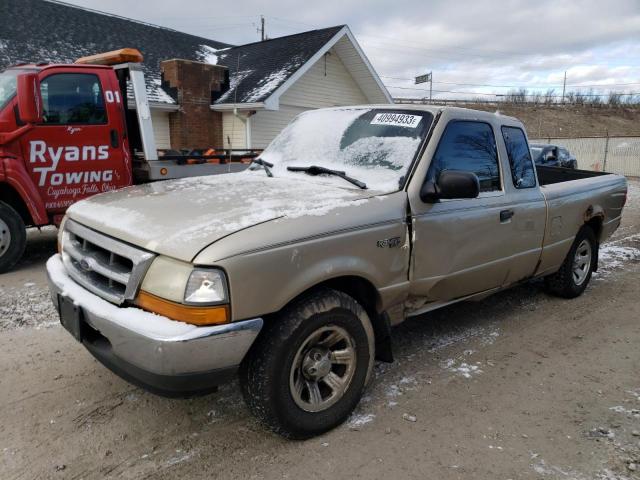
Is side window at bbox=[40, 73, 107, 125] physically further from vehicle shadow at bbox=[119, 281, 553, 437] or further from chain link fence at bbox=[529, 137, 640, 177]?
chain link fence at bbox=[529, 137, 640, 177]

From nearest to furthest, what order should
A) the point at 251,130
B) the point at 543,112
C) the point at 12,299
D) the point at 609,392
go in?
the point at 609,392, the point at 12,299, the point at 251,130, the point at 543,112

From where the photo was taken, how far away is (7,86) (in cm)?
620

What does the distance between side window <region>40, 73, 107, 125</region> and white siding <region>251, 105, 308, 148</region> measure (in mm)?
9048

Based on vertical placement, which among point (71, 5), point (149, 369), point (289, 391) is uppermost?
point (71, 5)

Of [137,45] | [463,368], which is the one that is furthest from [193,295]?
[137,45]

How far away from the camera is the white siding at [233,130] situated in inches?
614

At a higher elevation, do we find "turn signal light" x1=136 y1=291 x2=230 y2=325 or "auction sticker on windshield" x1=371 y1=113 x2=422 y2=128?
"auction sticker on windshield" x1=371 y1=113 x2=422 y2=128

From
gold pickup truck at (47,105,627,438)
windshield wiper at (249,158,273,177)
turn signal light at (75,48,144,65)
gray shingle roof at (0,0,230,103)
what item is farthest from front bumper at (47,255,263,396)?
gray shingle roof at (0,0,230,103)

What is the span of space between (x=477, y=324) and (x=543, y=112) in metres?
65.9

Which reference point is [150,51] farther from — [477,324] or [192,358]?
[192,358]

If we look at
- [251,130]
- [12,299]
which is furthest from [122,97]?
[251,130]

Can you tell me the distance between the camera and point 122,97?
23.0 feet

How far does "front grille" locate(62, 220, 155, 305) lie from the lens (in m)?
2.55

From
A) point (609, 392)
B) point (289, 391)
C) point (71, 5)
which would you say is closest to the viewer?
point (289, 391)
